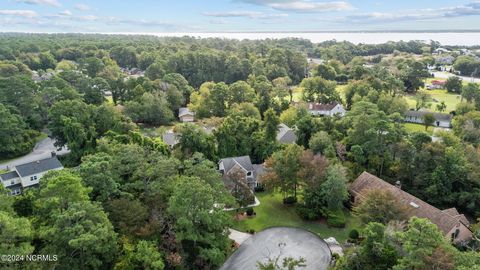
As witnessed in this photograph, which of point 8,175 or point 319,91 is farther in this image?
point 319,91

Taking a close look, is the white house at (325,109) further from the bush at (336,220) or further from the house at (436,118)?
the bush at (336,220)

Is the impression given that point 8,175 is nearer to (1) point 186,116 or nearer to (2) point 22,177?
(2) point 22,177

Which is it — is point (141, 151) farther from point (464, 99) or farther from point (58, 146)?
point (464, 99)

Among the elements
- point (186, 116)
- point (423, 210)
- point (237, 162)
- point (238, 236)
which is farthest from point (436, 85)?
point (238, 236)

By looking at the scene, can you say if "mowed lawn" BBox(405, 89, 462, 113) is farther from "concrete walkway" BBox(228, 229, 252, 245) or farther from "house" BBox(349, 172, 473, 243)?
"concrete walkway" BBox(228, 229, 252, 245)

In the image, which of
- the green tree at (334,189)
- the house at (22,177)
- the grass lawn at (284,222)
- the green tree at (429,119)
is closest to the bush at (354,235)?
the grass lawn at (284,222)

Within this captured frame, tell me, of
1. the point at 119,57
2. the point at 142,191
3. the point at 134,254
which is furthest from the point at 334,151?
the point at 119,57

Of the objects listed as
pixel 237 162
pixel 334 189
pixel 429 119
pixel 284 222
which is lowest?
pixel 284 222
